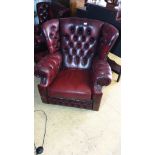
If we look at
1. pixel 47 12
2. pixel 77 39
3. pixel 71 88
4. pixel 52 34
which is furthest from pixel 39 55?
pixel 47 12

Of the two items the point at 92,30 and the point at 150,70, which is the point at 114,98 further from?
the point at 150,70

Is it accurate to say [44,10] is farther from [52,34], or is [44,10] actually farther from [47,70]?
[47,70]

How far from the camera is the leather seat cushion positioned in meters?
1.99

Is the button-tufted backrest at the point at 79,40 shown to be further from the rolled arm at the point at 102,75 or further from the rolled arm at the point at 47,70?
the rolled arm at the point at 102,75

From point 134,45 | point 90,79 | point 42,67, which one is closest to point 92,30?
point 90,79

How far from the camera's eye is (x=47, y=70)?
197 cm

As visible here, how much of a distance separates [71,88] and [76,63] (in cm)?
52

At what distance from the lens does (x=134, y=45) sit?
0.79 metres

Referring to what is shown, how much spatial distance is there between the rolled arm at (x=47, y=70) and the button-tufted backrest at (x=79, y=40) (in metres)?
0.28

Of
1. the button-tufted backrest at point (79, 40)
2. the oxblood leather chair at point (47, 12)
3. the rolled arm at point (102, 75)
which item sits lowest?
the rolled arm at point (102, 75)

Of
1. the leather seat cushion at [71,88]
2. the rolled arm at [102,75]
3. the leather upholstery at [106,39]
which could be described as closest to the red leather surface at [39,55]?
the leather seat cushion at [71,88]

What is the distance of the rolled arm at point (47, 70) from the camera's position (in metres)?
1.97
